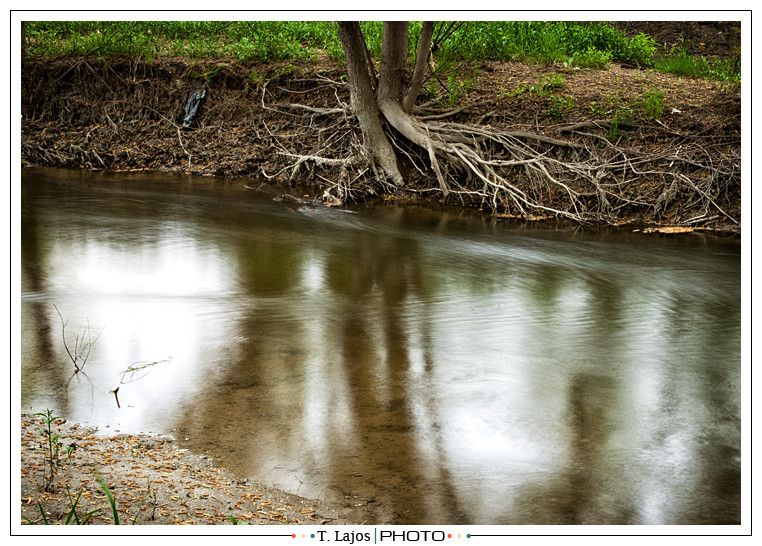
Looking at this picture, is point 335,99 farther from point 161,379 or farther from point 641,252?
point 161,379

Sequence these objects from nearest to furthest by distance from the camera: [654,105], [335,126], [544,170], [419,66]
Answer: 1. [544,170]
2. [654,105]
3. [419,66]
4. [335,126]

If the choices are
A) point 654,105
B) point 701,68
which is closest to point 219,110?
point 654,105

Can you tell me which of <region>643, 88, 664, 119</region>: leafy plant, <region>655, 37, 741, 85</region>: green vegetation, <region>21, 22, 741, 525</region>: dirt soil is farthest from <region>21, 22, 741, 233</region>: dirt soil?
<region>655, 37, 741, 85</region>: green vegetation

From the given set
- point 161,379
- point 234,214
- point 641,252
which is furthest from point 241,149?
point 161,379

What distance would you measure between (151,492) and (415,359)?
2.49m

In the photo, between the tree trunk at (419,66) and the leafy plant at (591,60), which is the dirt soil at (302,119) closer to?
the leafy plant at (591,60)

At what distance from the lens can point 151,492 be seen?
3559 mm

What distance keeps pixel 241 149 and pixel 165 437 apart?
10852mm

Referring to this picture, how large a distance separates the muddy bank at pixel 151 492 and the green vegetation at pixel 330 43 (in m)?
11.9

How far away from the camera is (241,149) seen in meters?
14.4

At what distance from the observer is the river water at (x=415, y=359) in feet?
12.8

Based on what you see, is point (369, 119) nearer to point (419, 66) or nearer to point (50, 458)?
point (419, 66)
